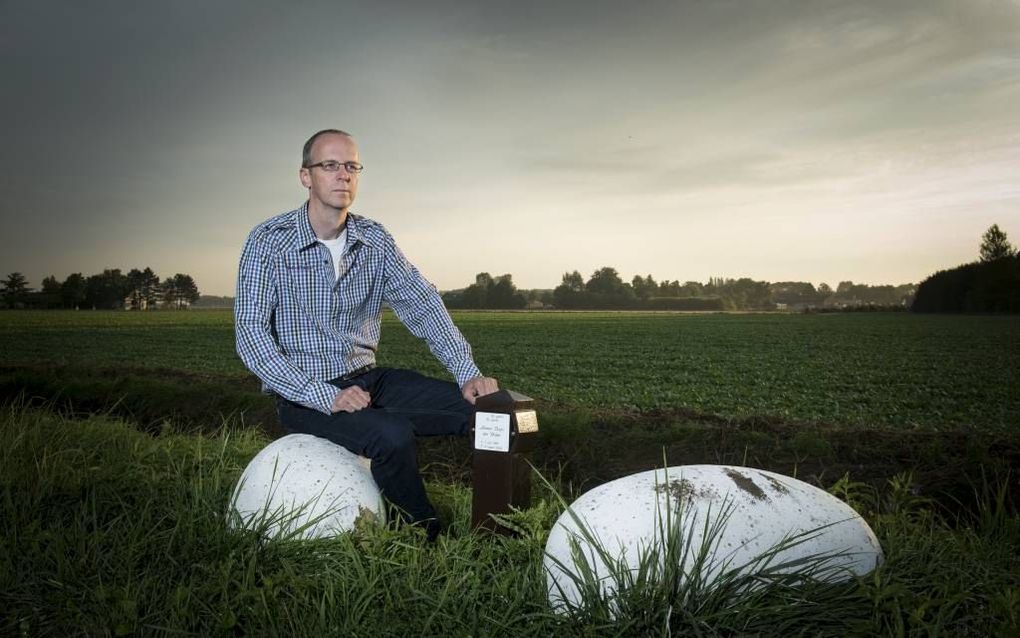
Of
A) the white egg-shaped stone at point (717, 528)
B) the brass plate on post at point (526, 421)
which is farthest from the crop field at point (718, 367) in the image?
the white egg-shaped stone at point (717, 528)

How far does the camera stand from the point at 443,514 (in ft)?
18.5

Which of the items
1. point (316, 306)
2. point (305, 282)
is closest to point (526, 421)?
point (316, 306)

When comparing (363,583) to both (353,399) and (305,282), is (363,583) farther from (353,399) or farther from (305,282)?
(305,282)

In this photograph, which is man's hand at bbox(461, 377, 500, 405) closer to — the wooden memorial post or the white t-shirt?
the wooden memorial post

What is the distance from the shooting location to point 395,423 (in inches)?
180

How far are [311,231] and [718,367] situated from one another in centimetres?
1965

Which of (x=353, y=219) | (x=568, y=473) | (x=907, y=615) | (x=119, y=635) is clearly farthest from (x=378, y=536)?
(x=568, y=473)

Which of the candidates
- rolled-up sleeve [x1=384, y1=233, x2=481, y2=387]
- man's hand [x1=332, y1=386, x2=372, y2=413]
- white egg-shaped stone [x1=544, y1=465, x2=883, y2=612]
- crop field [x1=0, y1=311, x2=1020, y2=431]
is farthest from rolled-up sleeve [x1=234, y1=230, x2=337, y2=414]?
crop field [x1=0, y1=311, x2=1020, y2=431]

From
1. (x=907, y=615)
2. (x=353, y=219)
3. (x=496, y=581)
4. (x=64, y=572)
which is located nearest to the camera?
(x=907, y=615)

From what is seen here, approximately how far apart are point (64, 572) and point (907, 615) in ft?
13.2

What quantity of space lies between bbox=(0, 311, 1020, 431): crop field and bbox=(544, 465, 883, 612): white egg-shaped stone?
6.79 metres

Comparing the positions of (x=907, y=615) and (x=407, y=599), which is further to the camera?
(x=407, y=599)

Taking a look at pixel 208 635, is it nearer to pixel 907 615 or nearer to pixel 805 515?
pixel 805 515

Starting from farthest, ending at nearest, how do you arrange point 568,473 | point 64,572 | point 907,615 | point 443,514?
point 568,473, point 443,514, point 64,572, point 907,615
